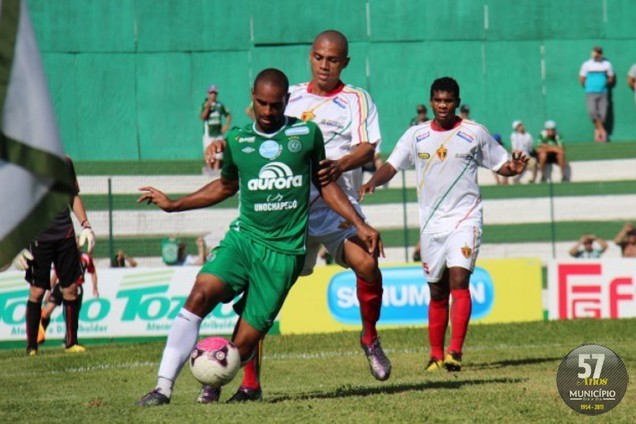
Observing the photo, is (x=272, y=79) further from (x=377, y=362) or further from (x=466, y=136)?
(x=466, y=136)

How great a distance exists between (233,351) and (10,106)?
4.24 meters

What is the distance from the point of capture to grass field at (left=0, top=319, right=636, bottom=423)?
25.4 feet

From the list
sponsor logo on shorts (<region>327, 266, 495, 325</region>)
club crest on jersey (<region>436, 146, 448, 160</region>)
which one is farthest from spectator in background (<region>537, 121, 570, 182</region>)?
club crest on jersey (<region>436, 146, 448, 160</region>)

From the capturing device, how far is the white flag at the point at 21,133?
13.7 feet

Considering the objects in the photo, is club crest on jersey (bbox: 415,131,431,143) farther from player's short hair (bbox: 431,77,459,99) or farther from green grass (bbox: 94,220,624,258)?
green grass (bbox: 94,220,624,258)

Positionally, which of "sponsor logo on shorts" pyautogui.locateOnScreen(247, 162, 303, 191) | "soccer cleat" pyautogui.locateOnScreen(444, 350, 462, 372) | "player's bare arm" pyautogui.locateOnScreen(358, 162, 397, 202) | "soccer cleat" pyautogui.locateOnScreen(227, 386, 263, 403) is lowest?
"soccer cleat" pyautogui.locateOnScreen(444, 350, 462, 372)

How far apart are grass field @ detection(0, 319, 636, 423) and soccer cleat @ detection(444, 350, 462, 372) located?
18cm

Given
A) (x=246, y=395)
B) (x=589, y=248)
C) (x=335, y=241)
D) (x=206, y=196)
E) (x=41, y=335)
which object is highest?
(x=206, y=196)

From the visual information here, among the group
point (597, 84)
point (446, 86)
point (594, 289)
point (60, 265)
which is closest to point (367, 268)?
point (446, 86)

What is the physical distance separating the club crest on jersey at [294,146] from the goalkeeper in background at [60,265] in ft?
22.7

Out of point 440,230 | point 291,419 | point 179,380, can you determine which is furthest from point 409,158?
point 291,419

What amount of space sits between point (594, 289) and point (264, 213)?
1224 centimetres

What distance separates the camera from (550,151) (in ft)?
99.3

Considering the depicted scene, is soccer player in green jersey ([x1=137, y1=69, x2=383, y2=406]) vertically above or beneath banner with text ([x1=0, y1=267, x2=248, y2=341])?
above
